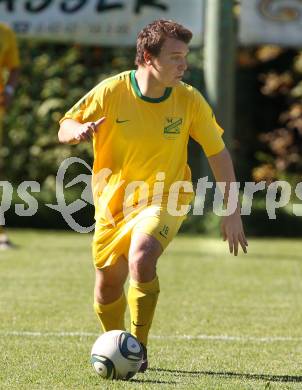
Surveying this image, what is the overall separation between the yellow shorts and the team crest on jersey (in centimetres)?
39

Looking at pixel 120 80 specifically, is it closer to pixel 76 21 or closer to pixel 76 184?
pixel 76 21

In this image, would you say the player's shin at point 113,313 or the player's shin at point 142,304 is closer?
the player's shin at point 142,304

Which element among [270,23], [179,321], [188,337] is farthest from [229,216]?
[270,23]

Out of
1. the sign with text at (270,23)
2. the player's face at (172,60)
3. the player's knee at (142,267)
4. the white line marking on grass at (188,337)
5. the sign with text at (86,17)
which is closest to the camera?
the player's knee at (142,267)

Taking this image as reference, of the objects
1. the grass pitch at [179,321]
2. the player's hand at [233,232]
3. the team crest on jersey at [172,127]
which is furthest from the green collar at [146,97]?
the grass pitch at [179,321]

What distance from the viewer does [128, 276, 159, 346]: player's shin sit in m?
5.73

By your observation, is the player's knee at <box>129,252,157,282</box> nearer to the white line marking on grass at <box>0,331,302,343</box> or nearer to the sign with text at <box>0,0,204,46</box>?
the white line marking on grass at <box>0,331,302,343</box>

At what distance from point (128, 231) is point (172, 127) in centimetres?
59

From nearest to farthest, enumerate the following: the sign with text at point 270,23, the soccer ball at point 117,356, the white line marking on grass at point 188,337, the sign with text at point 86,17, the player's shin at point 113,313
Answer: the soccer ball at point 117,356
the player's shin at point 113,313
the white line marking on grass at point 188,337
the sign with text at point 270,23
the sign with text at point 86,17

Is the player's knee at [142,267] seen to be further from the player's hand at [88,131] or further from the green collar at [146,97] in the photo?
the green collar at [146,97]

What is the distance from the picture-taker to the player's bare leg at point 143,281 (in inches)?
221

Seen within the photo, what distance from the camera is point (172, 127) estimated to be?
5949 mm

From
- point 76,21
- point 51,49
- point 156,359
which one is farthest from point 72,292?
point 51,49

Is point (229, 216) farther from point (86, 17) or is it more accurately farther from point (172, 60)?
point (86, 17)
